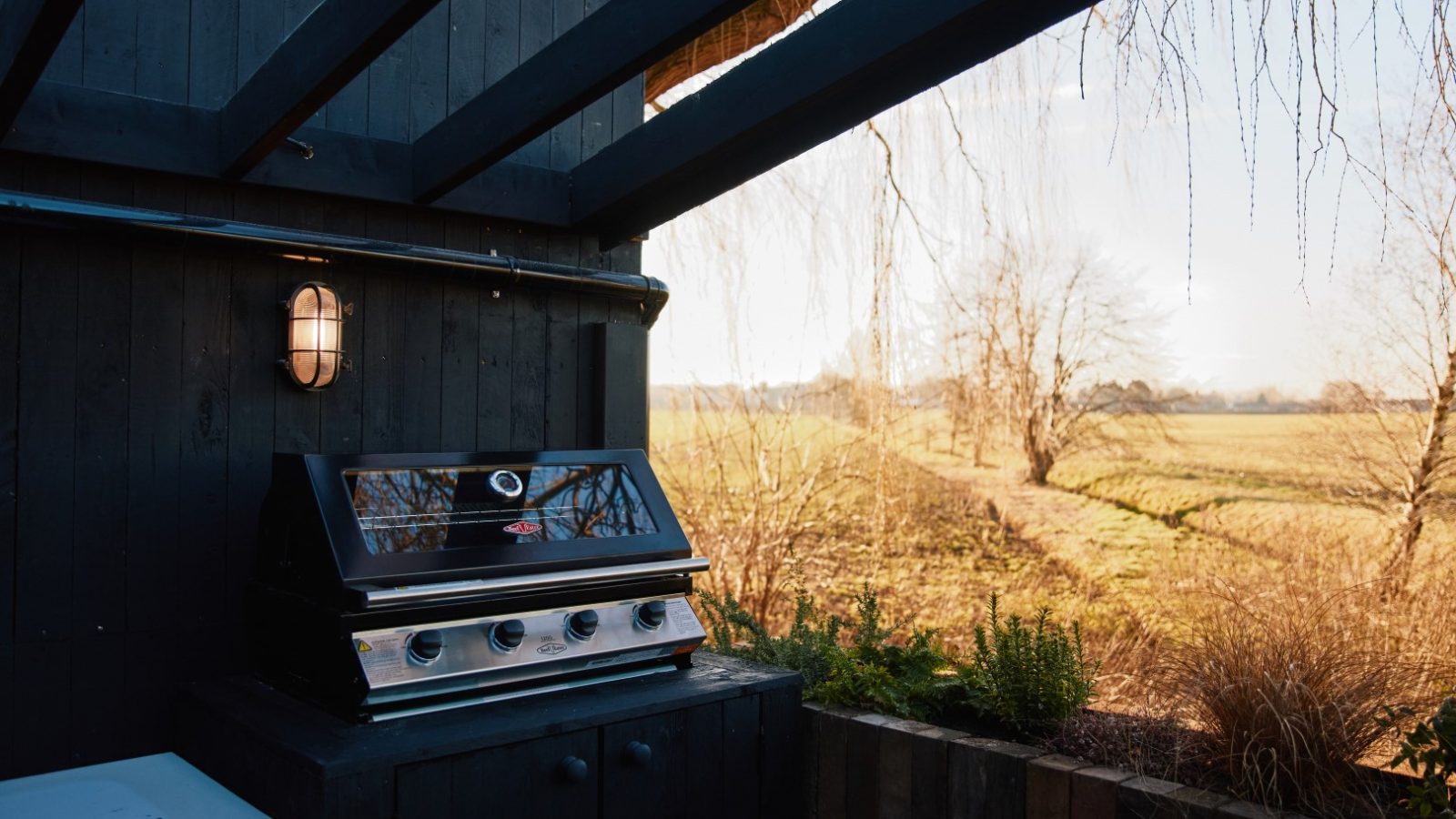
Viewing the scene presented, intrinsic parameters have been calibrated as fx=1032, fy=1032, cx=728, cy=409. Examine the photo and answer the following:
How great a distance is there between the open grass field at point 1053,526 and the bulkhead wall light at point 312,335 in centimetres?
292

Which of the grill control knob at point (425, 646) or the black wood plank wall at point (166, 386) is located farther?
the black wood plank wall at point (166, 386)

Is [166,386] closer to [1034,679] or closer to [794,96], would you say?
[794,96]

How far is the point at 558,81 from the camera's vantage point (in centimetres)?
253

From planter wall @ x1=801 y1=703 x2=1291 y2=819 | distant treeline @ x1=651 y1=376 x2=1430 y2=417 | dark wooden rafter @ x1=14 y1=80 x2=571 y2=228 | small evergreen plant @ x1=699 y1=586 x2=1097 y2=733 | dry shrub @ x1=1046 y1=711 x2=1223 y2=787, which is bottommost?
planter wall @ x1=801 y1=703 x2=1291 y2=819

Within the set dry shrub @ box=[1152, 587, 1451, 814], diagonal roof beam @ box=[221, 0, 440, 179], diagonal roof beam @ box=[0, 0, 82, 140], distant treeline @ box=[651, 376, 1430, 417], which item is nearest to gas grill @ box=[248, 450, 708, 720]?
Result: diagonal roof beam @ box=[221, 0, 440, 179]

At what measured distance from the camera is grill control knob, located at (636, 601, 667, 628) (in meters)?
2.67

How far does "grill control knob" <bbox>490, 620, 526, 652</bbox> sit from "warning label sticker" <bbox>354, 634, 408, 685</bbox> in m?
0.22

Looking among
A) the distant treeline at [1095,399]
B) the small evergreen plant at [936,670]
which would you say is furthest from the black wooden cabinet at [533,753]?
the distant treeline at [1095,399]

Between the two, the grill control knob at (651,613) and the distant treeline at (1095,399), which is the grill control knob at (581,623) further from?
the distant treeline at (1095,399)

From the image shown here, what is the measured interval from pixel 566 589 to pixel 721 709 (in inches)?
20.1

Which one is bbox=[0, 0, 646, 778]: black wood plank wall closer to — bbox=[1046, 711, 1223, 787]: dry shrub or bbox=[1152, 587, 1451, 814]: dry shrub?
bbox=[1046, 711, 1223, 787]: dry shrub

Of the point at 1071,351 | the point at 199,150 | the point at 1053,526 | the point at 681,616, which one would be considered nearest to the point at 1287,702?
the point at 681,616

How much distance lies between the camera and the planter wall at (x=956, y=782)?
2.23 meters

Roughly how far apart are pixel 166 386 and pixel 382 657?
1028mm
